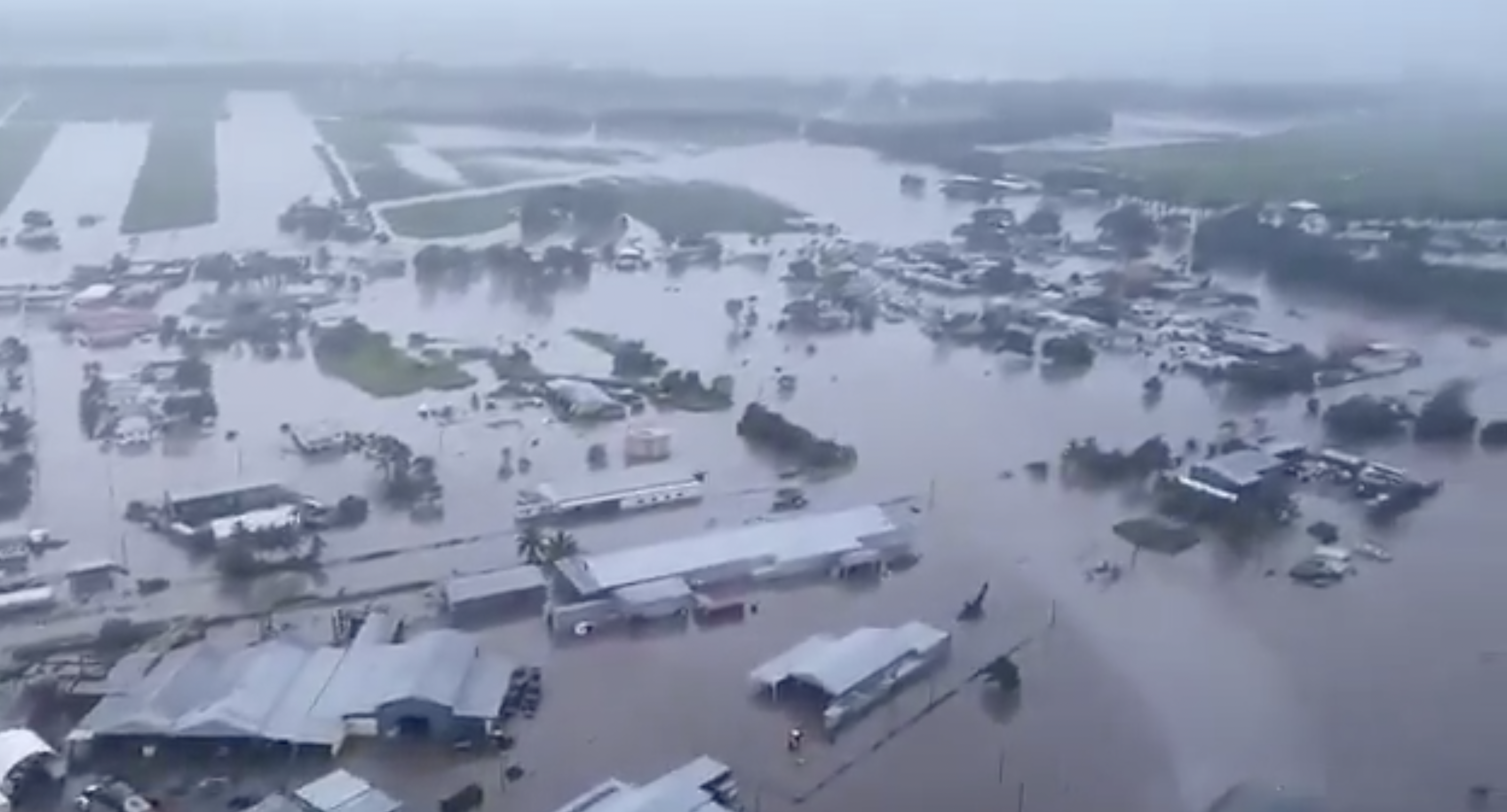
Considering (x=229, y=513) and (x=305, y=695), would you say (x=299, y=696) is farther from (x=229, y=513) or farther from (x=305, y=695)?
(x=229, y=513)

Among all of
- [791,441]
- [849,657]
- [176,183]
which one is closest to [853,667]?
[849,657]

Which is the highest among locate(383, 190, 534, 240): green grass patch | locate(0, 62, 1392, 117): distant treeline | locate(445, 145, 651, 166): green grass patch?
locate(0, 62, 1392, 117): distant treeline

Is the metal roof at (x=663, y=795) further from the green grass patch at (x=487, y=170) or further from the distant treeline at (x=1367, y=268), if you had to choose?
the green grass patch at (x=487, y=170)

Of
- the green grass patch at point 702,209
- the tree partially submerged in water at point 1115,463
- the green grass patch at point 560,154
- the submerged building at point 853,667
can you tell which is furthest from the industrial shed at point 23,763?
the green grass patch at point 560,154

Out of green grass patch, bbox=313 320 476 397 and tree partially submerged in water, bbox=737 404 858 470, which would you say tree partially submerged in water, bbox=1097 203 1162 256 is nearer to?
tree partially submerged in water, bbox=737 404 858 470

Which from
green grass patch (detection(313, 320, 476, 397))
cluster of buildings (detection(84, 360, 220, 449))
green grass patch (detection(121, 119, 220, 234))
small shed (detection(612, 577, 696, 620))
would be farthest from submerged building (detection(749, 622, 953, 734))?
green grass patch (detection(121, 119, 220, 234))

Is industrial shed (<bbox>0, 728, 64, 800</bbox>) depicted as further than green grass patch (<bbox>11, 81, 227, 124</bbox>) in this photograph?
No

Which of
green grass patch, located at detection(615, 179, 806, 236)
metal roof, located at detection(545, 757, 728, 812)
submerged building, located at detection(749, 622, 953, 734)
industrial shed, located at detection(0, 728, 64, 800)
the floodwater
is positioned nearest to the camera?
metal roof, located at detection(545, 757, 728, 812)

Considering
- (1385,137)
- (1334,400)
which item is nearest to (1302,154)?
(1385,137)
